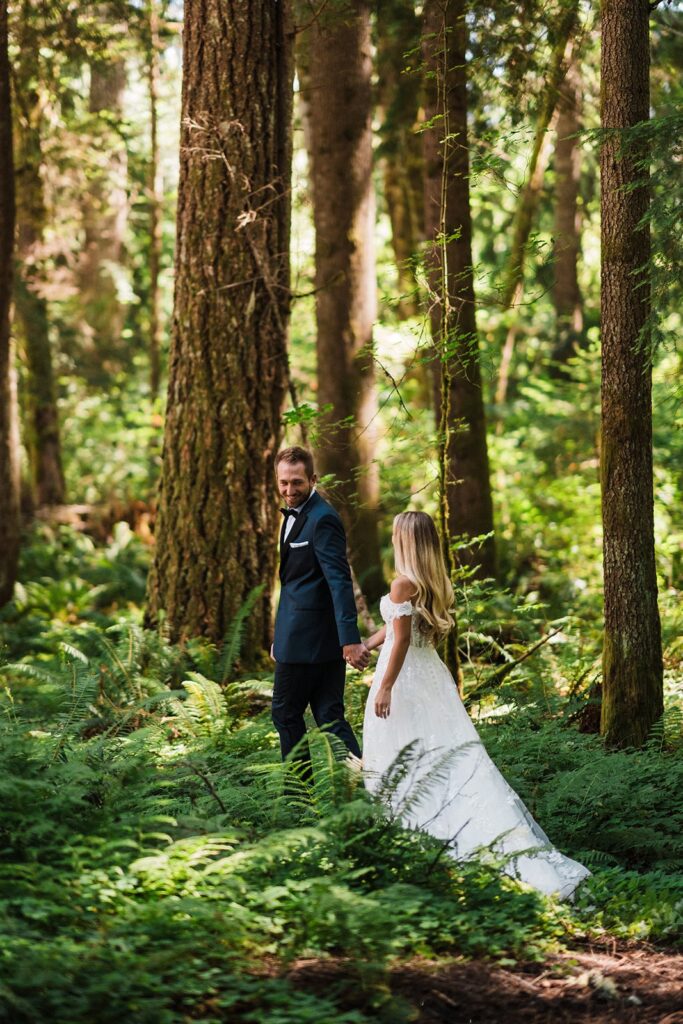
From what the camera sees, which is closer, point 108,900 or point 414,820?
point 108,900

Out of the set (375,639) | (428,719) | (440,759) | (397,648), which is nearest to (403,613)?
(397,648)

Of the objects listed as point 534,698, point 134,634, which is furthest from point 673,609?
point 134,634

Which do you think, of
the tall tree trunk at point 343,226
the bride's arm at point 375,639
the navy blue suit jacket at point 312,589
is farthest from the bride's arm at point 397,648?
the tall tree trunk at point 343,226

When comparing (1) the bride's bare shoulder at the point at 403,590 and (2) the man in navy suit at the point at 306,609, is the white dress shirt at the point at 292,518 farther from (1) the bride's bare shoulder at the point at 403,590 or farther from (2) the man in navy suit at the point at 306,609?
(1) the bride's bare shoulder at the point at 403,590

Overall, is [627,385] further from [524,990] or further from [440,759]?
[524,990]

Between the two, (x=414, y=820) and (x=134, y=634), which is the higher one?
(x=134, y=634)

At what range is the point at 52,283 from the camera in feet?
60.8

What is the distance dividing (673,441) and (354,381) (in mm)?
6035

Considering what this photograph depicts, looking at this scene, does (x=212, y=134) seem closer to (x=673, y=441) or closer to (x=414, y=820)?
(x=414, y=820)

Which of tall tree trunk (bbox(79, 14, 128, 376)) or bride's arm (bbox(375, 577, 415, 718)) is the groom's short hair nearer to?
bride's arm (bbox(375, 577, 415, 718))

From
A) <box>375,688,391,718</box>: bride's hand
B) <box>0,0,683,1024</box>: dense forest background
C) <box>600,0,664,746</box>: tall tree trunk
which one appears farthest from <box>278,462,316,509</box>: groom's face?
<box>600,0,664,746</box>: tall tree trunk

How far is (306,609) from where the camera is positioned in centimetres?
660

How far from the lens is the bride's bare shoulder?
6133 millimetres

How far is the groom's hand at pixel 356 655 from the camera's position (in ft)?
20.2
